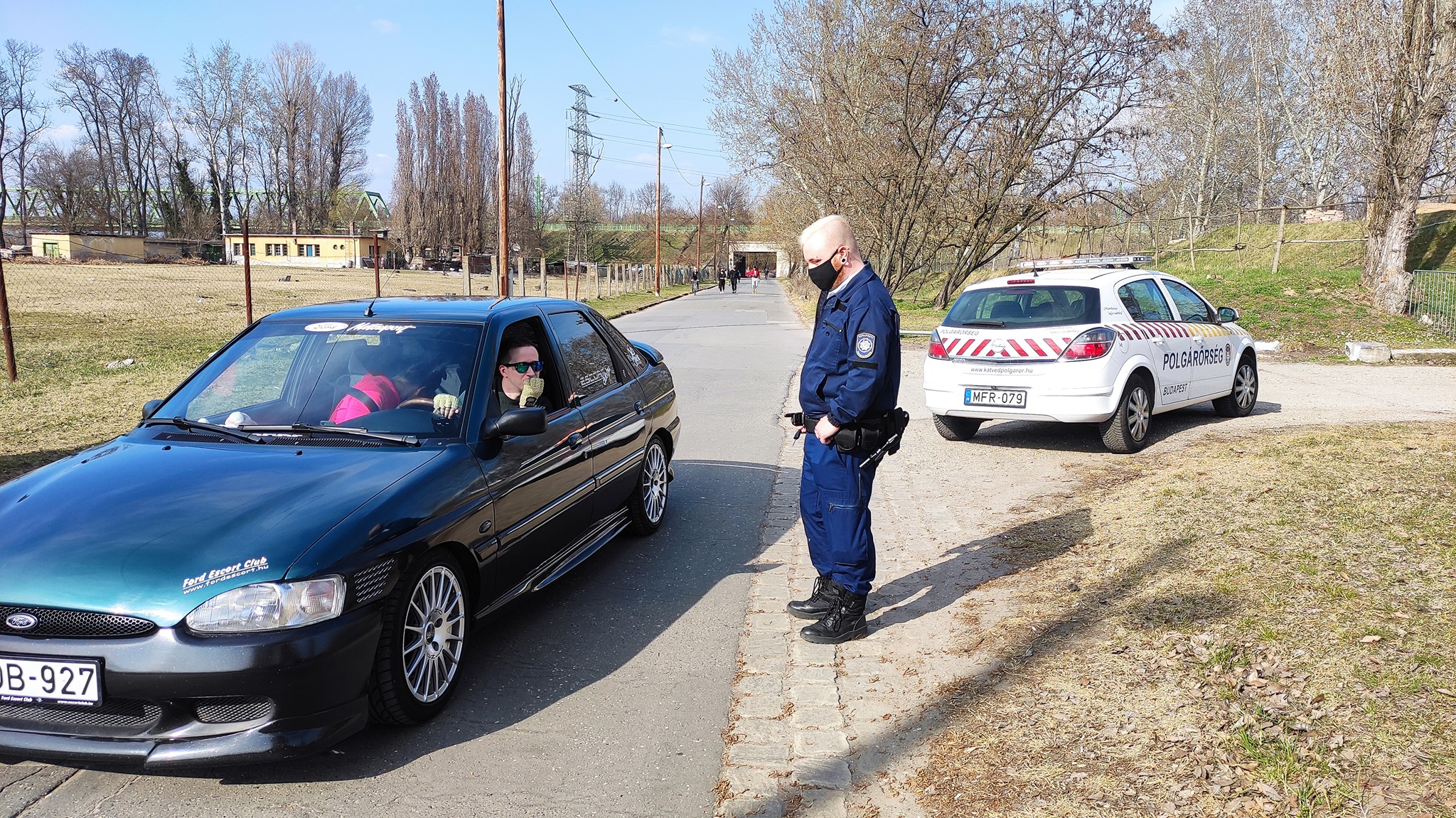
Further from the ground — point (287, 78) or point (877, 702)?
point (287, 78)

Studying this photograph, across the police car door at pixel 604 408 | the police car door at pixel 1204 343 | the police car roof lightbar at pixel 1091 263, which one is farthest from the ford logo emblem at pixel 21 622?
the police car door at pixel 1204 343

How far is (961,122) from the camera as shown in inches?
1118

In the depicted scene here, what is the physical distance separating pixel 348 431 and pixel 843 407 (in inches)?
86.2

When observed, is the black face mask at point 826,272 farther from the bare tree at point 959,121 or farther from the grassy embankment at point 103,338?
the bare tree at point 959,121

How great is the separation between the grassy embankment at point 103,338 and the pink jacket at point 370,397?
259 cm

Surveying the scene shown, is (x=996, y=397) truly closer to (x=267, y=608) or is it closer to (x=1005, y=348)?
(x=1005, y=348)

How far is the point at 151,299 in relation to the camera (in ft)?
97.7

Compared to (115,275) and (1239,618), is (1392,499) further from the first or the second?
(115,275)

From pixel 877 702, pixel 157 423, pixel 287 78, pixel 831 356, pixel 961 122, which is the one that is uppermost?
pixel 287 78

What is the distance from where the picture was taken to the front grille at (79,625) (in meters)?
3.09

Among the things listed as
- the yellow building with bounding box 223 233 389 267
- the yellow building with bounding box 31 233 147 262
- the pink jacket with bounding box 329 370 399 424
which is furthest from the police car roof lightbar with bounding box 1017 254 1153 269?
the yellow building with bounding box 223 233 389 267

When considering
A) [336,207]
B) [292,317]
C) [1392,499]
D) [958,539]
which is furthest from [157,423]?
[336,207]

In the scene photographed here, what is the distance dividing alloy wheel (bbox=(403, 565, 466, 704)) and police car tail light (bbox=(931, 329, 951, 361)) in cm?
629

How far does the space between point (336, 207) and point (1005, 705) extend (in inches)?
3831
